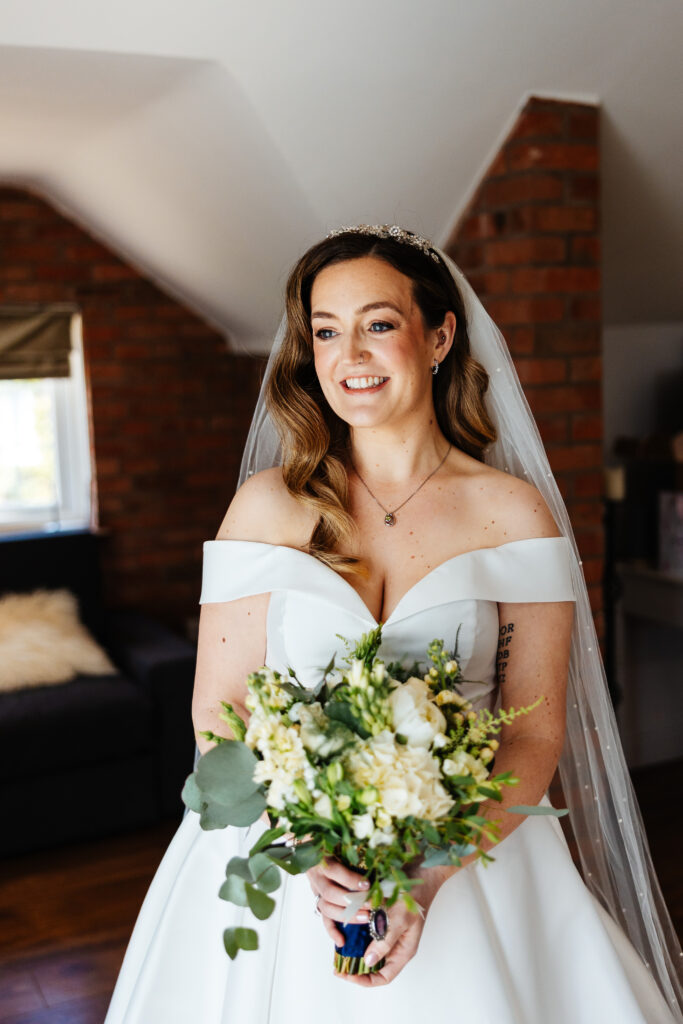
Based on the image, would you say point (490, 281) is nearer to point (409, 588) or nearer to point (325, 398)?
point (325, 398)

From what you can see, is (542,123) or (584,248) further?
(584,248)

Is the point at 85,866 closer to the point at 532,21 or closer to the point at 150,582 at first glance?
the point at 150,582

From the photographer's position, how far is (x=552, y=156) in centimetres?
276

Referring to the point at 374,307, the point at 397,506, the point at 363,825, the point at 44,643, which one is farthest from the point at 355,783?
the point at 44,643

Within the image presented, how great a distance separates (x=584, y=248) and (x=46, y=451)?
111 inches

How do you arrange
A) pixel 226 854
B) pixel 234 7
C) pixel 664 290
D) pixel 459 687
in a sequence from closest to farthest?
pixel 459 687
pixel 226 854
pixel 234 7
pixel 664 290

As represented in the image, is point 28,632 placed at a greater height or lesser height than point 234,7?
lesser

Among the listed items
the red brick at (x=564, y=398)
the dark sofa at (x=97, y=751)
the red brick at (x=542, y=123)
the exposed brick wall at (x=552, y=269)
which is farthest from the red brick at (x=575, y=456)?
the dark sofa at (x=97, y=751)

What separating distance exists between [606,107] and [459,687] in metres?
1.94

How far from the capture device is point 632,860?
186 cm

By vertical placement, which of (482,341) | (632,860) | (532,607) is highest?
(482,341)

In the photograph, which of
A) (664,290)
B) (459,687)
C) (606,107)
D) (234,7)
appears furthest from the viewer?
(664,290)

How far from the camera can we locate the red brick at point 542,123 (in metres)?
2.72

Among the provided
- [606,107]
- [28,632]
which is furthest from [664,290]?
[28,632]
